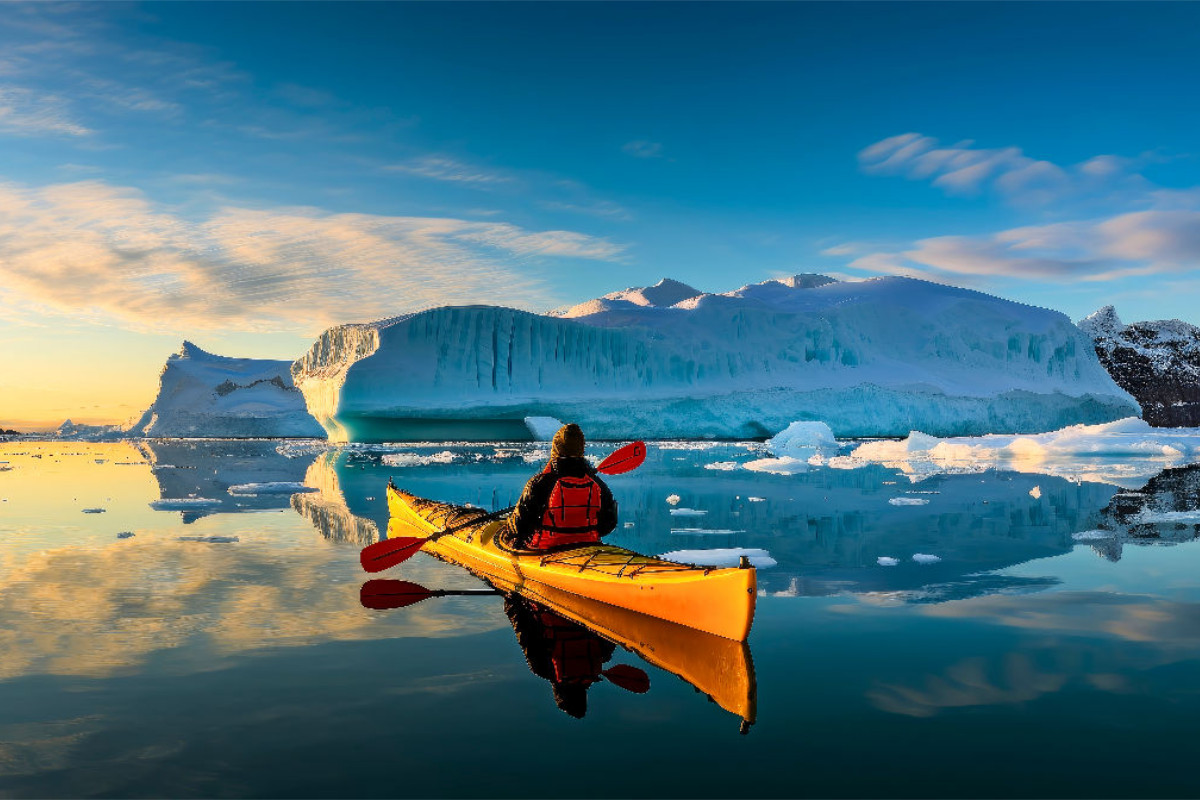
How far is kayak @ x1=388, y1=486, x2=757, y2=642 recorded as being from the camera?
3.72 meters

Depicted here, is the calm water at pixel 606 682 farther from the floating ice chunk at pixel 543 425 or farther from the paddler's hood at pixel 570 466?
the floating ice chunk at pixel 543 425

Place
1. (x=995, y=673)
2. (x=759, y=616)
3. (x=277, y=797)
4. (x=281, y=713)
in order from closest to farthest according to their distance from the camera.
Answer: (x=277, y=797), (x=281, y=713), (x=995, y=673), (x=759, y=616)

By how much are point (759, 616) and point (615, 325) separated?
2873 centimetres

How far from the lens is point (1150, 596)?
5.17 meters

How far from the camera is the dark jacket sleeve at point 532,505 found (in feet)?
16.5

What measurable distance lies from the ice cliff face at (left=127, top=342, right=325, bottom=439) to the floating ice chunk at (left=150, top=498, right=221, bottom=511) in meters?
50.8

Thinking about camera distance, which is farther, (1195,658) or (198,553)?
(198,553)

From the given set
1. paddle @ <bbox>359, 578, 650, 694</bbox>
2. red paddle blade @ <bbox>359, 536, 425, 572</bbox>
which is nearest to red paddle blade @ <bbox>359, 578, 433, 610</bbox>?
paddle @ <bbox>359, 578, 650, 694</bbox>

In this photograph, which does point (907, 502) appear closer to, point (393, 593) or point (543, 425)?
point (393, 593)

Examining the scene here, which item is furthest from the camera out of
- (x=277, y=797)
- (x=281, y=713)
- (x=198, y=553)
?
(x=198, y=553)

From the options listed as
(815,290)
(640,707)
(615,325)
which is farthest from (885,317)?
(640,707)

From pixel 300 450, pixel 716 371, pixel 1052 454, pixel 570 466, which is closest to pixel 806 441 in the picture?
pixel 1052 454

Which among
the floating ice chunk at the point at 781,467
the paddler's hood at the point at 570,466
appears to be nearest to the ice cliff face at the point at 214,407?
the floating ice chunk at the point at 781,467

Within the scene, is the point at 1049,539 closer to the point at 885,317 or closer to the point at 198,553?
the point at 198,553
